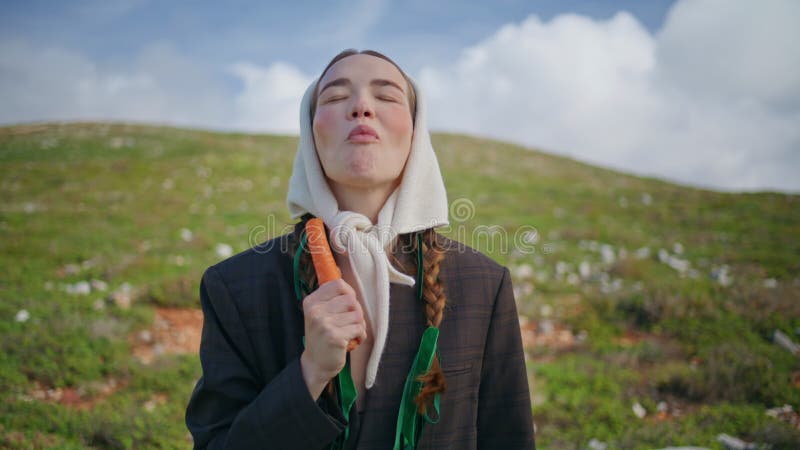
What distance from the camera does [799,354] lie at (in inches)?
262

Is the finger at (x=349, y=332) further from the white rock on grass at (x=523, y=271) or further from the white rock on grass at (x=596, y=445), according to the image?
the white rock on grass at (x=523, y=271)

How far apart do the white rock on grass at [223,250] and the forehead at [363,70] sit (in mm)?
9939

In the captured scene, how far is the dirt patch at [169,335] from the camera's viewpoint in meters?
6.67

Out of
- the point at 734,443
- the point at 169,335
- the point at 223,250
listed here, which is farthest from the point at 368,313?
the point at 223,250

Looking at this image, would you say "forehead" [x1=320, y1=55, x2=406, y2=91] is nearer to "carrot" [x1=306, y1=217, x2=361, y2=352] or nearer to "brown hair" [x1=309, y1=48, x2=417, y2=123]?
"brown hair" [x1=309, y1=48, x2=417, y2=123]

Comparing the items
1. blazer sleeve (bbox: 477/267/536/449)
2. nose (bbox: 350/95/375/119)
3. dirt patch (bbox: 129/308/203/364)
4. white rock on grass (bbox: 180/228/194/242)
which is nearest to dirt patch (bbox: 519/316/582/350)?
dirt patch (bbox: 129/308/203/364)

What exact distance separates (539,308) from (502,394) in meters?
6.75

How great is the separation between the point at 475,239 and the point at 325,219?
11.8 m

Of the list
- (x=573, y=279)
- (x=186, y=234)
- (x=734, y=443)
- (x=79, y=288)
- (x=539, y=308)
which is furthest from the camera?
(x=186, y=234)

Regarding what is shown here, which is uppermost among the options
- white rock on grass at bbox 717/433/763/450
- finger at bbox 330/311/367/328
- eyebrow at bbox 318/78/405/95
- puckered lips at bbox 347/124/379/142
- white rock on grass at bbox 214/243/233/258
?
eyebrow at bbox 318/78/405/95

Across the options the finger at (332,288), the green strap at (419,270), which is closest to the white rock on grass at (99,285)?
the green strap at (419,270)

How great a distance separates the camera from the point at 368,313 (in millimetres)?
1750

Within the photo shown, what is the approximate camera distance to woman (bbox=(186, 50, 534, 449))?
1.64 meters

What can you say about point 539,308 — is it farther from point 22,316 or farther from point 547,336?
point 22,316
